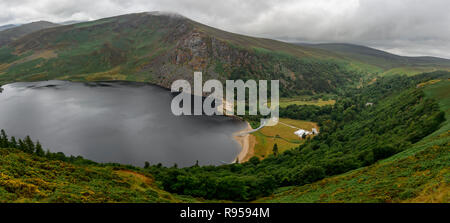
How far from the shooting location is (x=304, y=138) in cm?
10725

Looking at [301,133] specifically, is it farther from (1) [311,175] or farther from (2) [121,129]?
(2) [121,129]

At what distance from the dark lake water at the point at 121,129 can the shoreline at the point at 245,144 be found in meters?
2.37

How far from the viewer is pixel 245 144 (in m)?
98.2

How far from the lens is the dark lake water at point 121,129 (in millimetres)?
83062

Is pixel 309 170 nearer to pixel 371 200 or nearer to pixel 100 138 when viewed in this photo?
pixel 371 200

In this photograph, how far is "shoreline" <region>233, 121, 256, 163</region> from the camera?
8544cm

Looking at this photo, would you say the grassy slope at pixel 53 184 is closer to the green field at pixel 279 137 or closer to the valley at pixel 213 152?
the valley at pixel 213 152

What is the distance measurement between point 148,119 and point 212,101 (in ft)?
230

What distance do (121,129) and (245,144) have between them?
58.2 metres

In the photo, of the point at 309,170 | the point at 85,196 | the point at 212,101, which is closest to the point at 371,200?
the point at 309,170

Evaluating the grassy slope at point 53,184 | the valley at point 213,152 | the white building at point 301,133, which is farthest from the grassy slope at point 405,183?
the white building at point 301,133

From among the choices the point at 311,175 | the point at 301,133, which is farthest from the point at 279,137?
the point at 311,175
